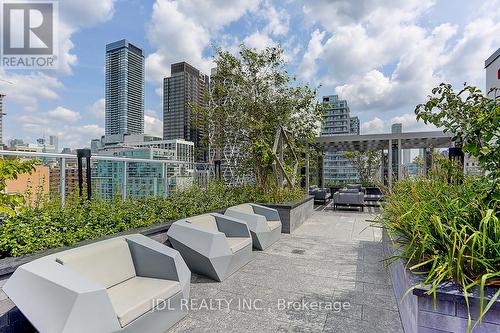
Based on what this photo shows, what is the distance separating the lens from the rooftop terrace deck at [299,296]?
2389mm

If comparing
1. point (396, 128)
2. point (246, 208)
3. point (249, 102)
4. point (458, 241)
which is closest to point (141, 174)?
point (246, 208)

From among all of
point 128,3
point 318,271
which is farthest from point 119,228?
point 128,3

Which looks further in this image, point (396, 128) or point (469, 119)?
point (396, 128)

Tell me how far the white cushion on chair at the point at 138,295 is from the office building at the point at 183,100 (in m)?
6.50

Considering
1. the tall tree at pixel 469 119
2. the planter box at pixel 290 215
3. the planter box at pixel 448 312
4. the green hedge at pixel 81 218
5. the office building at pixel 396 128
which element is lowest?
the planter box at pixel 290 215

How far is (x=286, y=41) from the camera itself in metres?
8.35

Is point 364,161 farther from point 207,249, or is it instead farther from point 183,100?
point 207,249

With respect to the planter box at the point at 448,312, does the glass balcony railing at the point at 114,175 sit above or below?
above

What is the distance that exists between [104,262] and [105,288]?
1.99 feet

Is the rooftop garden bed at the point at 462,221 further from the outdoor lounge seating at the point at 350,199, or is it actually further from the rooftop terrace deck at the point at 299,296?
the outdoor lounge seating at the point at 350,199

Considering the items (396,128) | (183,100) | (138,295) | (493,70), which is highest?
(183,100)

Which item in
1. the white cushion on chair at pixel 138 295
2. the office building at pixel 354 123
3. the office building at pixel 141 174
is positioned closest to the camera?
the white cushion on chair at pixel 138 295

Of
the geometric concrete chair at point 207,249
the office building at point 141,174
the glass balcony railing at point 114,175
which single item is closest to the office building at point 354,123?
the glass balcony railing at point 114,175

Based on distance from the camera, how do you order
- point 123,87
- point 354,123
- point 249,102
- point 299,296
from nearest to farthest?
1. point 299,296
2. point 249,102
3. point 123,87
4. point 354,123
